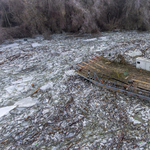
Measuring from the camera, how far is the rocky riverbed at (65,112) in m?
4.28

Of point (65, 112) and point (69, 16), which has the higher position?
point (69, 16)

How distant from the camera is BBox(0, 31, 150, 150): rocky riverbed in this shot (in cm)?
428

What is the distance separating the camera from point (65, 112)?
5391mm

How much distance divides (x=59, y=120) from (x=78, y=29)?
40.6 ft

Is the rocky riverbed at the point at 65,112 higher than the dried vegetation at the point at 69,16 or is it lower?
lower

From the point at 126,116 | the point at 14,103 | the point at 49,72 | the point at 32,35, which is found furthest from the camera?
the point at 32,35

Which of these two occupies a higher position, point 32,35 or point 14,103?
point 32,35

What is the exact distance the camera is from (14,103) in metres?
6.33

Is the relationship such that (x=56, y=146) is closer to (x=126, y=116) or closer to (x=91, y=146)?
(x=91, y=146)

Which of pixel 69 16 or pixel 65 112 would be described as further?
pixel 69 16

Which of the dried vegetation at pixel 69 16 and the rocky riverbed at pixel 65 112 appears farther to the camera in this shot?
the dried vegetation at pixel 69 16

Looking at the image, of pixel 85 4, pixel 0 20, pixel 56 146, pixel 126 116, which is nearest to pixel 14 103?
pixel 56 146

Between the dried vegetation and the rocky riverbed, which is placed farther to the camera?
the dried vegetation

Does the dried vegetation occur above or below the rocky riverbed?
above
